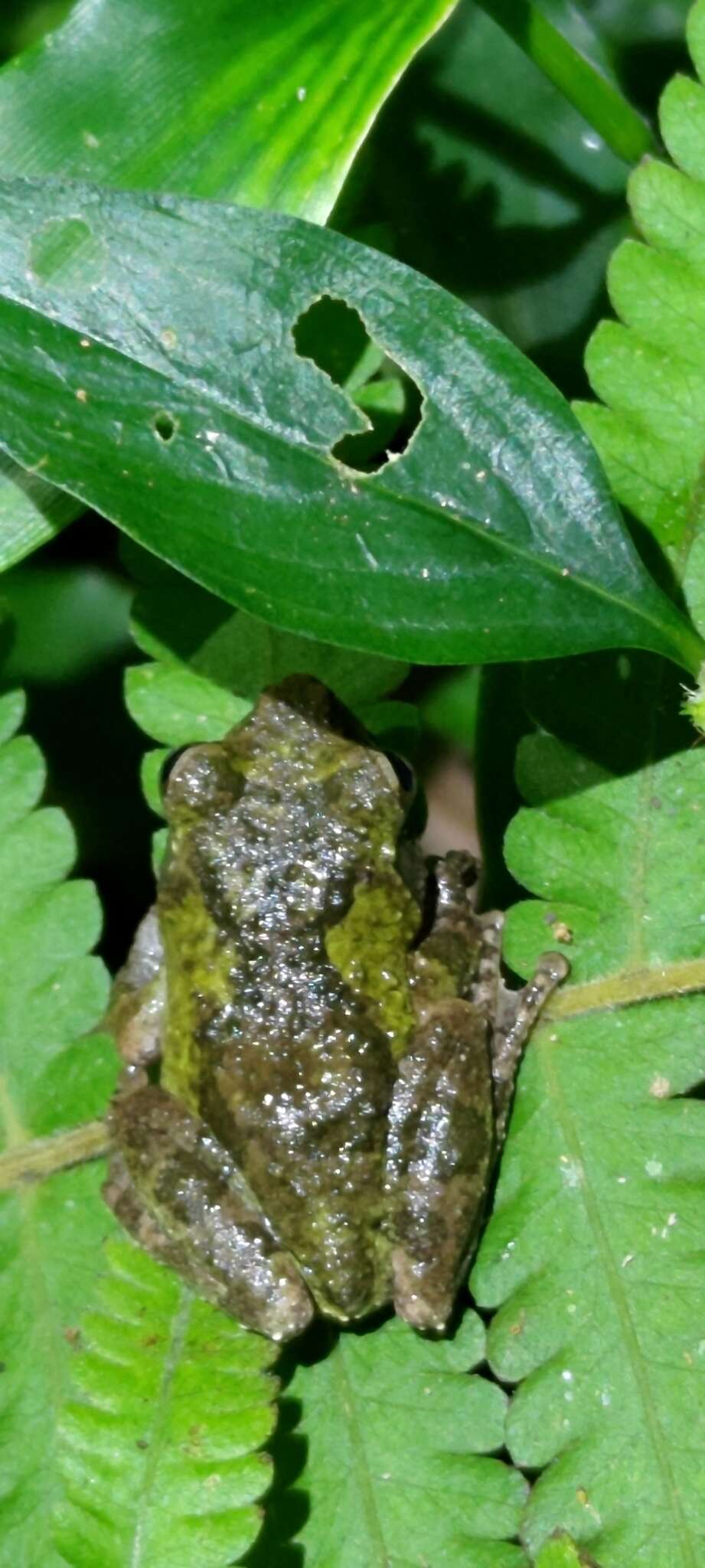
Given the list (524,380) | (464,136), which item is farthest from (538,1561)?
(464,136)

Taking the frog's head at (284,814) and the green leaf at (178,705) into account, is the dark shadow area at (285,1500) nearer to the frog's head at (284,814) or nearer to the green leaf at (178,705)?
the frog's head at (284,814)

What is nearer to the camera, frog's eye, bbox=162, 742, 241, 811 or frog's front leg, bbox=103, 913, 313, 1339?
frog's front leg, bbox=103, 913, 313, 1339

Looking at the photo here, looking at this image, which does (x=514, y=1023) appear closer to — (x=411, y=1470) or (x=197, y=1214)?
(x=197, y=1214)

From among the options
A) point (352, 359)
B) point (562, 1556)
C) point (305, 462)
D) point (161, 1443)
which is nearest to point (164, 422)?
point (305, 462)

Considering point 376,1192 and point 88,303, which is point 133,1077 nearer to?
point 376,1192

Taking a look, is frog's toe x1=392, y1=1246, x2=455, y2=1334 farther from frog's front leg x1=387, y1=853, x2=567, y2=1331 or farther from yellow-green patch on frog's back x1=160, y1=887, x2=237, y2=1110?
yellow-green patch on frog's back x1=160, y1=887, x2=237, y2=1110

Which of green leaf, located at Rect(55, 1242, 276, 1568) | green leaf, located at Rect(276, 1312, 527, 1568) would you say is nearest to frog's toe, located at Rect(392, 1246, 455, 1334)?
green leaf, located at Rect(276, 1312, 527, 1568)

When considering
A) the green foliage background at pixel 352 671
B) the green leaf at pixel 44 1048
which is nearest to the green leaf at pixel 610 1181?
the green foliage background at pixel 352 671
